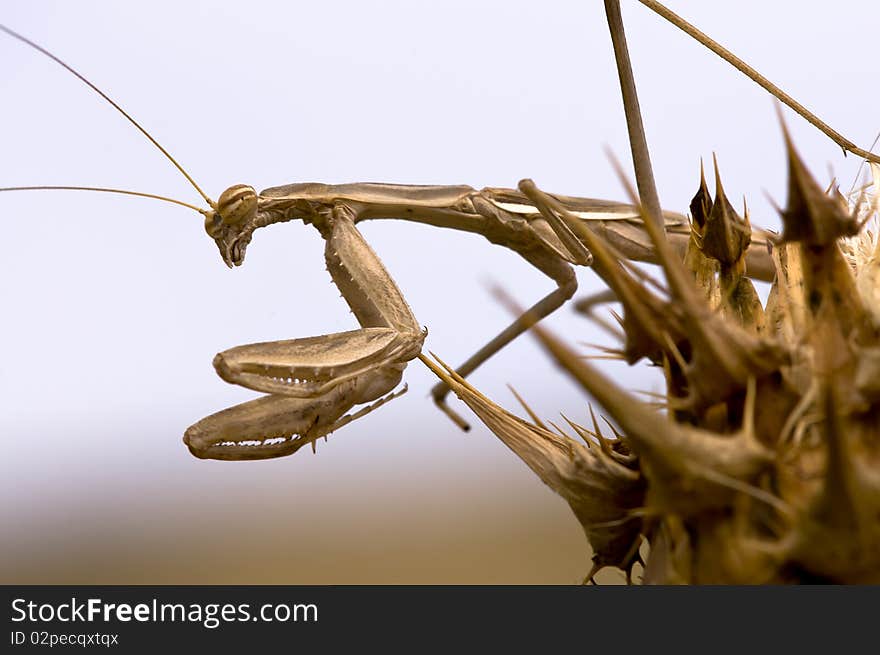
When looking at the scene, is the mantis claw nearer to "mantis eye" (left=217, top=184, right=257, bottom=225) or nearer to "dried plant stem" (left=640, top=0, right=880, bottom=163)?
"mantis eye" (left=217, top=184, right=257, bottom=225)

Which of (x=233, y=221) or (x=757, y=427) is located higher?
(x=233, y=221)

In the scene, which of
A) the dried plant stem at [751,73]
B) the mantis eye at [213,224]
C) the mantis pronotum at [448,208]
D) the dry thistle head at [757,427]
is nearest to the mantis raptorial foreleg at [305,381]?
the mantis pronotum at [448,208]

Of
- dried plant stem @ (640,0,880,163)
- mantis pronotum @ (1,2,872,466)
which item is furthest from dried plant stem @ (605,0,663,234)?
→ mantis pronotum @ (1,2,872,466)

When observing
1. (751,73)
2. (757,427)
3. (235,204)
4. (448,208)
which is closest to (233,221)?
(235,204)

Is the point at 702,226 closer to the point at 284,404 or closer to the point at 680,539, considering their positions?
the point at 680,539

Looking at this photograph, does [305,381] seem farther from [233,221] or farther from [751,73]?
[751,73]

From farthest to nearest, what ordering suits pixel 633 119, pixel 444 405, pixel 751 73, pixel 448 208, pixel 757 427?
pixel 444 405, pixel 448 208, pixel 751 73, pixel 633 119, pixel 757 427

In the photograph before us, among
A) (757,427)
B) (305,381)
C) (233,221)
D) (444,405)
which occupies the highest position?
(233,221)

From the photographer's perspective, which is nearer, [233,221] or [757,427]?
[757,427]

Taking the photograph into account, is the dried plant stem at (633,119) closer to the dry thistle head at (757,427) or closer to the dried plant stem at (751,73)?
the dried plant stem at (751,73)
